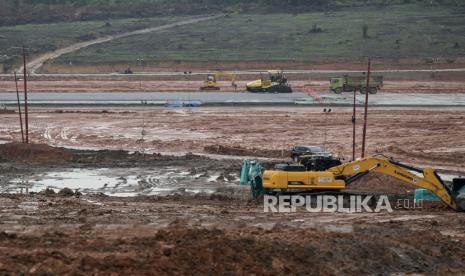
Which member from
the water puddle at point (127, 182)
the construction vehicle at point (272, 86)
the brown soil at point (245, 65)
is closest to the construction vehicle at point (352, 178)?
the water puddle at point (127, 182)

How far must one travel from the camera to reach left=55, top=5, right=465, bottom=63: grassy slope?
87.9 metres

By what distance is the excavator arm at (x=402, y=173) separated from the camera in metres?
21.7

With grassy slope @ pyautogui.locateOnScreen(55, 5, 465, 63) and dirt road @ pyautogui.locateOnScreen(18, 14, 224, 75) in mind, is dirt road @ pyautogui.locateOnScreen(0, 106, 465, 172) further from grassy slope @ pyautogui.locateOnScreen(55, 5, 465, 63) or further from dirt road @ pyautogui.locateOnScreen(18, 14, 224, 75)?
grassy slope @ pyautogui.locateOnScreen(55, 5, 465, 63)

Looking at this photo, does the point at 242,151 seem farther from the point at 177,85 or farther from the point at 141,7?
the point at 141,7

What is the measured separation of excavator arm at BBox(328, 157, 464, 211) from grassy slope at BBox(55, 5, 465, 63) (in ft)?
209

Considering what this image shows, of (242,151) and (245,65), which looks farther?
(245,65)

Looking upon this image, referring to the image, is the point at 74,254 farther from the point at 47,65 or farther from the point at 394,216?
the point at 47,65

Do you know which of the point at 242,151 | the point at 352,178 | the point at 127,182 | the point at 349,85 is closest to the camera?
the point at 352,178

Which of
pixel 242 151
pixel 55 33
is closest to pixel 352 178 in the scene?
pixel 242 151

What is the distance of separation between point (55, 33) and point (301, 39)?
1261 inches

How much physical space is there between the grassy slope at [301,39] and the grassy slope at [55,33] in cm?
584

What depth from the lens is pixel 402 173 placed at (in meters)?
21.8

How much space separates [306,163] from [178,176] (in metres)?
6.17

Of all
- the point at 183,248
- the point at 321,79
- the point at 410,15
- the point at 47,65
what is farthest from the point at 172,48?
the point at 183,248
